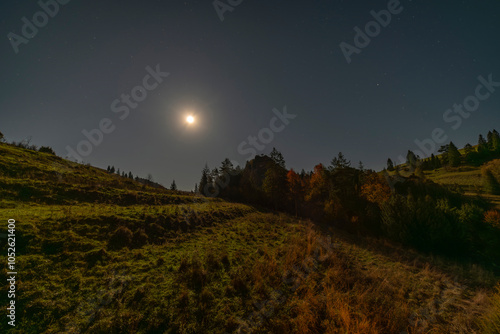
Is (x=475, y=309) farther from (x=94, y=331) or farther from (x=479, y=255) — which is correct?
(x=479, y=255)

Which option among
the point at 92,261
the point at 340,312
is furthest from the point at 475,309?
the point at 92,261

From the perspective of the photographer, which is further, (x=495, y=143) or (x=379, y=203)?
(x=495, y=143)

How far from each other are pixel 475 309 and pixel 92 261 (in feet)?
52.7

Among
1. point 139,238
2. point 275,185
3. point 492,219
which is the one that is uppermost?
point 275,185

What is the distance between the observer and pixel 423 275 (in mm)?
10680

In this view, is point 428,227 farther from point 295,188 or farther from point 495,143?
point 495,143

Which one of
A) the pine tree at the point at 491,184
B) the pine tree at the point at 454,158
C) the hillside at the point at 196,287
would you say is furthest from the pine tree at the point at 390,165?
the hillside at the point at 196,287

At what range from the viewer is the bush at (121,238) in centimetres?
959

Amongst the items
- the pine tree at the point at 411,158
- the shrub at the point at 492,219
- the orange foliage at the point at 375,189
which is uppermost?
the pine tree at the point at 411,158

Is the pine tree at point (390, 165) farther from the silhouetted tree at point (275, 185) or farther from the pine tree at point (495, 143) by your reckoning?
the silhouetted tree at point (275, 185)

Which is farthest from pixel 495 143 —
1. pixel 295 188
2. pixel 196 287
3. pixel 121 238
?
pixel 121 238

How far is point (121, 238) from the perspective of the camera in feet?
33.8

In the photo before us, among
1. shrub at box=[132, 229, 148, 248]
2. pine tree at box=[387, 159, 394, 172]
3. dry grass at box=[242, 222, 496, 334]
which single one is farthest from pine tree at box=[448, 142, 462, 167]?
shrub at box=[132, 229, 148, 248]

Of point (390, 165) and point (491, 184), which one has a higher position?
point (390, 165)
